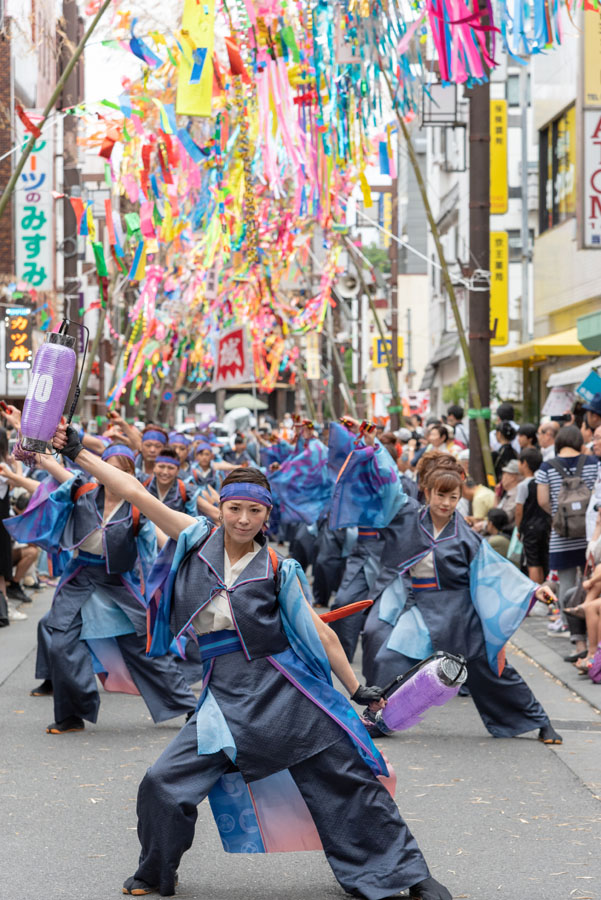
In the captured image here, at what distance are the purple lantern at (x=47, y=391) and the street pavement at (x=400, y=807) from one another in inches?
64.3

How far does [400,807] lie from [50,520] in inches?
120

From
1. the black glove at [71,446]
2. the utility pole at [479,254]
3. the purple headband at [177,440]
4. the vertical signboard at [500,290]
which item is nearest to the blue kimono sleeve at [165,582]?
the black glove at [71,446]

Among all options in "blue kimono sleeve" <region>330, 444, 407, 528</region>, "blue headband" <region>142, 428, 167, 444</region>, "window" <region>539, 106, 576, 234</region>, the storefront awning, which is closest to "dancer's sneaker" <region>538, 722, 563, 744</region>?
"blue kimono sleeve" <region>330, 444, 407, 528</region>

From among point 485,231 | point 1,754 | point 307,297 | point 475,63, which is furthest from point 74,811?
point 307,297

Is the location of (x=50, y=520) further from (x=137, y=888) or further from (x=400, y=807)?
(x=137, y=888)

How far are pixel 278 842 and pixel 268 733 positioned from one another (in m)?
0.41

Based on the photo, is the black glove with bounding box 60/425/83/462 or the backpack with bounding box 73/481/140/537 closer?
the black glove with bounding box 60/425/83/462

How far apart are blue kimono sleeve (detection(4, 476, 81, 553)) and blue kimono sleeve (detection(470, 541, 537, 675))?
2.45 metres

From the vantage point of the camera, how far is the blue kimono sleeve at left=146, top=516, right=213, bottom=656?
5.13m

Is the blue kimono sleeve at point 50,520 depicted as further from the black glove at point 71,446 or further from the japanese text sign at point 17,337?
the japanese text sign at point 17,337

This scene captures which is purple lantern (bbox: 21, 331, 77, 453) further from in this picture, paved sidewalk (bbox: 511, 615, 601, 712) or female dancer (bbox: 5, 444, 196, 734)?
paved sidewalk (bbox: 511, 615, 601, 712)

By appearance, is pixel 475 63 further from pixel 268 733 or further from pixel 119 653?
pixel 268 733

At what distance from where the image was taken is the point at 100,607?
8.20m

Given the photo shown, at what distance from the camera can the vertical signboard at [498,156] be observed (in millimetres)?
26016
